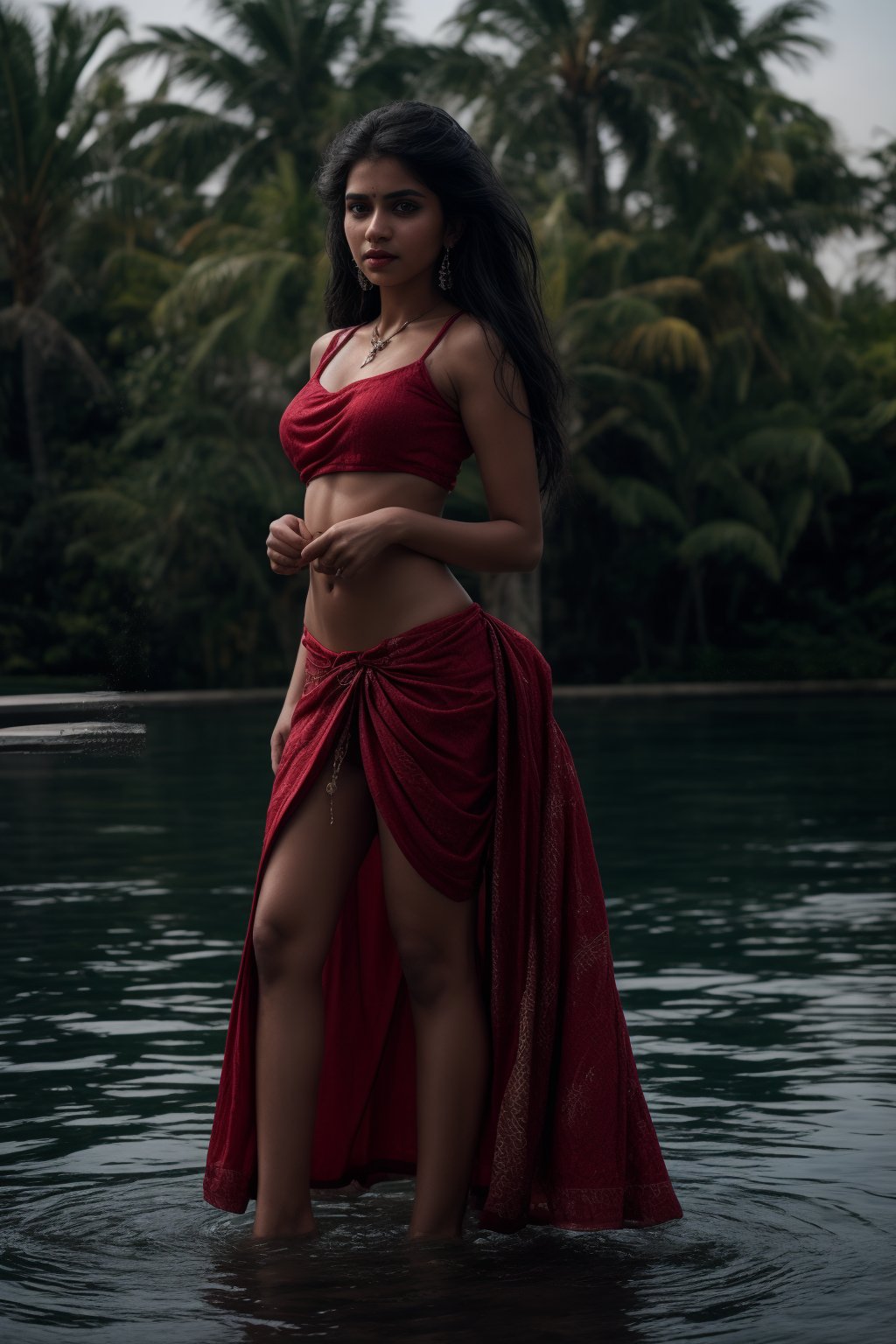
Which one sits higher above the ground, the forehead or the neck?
the forehead

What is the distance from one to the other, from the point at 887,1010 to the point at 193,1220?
242 centimetres

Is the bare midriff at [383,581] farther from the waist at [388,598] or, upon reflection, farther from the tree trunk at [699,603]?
the tree trunk at [699,603]

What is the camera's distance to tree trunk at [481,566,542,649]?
26656mm

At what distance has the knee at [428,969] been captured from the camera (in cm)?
318

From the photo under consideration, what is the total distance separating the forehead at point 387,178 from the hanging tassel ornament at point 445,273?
11 centimetres

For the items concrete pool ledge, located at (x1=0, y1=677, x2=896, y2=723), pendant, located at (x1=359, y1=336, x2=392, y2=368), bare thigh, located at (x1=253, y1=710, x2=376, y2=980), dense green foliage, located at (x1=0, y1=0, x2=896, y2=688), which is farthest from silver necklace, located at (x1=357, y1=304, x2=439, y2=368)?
dense green foliage, located at (x1=0, y1=0, x2=896, y2=688)

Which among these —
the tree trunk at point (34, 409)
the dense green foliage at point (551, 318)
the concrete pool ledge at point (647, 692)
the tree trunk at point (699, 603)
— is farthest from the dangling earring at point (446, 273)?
the tree trunk at point (699, 603)

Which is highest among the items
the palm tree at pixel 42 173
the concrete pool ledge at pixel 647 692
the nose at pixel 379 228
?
the palm tree at pixel 42 173

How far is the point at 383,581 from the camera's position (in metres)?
3.18

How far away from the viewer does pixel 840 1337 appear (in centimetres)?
276

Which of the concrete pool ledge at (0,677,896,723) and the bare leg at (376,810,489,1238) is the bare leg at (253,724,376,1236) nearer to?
the bare leg at (376,810,489,1238)

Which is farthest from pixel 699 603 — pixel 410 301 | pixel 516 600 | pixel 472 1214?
pixel 410 301

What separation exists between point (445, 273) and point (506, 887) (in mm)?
904

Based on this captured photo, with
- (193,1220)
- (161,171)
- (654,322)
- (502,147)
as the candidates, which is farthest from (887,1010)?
(161,171)
